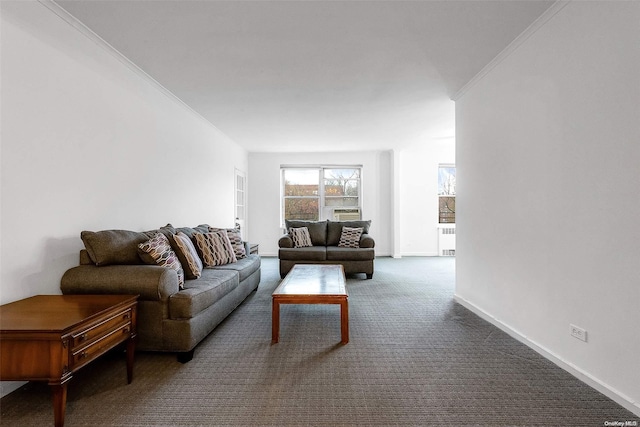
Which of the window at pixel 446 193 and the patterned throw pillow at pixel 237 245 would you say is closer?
the patterned throw pillow at pixel 237 245

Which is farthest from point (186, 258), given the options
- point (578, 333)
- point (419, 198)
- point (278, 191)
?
point (419, 198)

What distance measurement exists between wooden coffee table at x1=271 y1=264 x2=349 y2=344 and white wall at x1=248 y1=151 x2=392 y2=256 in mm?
4298

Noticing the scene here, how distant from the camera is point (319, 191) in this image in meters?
7.58

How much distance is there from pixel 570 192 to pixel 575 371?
3.97ft

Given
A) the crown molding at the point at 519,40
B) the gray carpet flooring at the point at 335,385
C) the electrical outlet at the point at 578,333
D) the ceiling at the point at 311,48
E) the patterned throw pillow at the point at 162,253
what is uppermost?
the ceiling at the point at 311,48

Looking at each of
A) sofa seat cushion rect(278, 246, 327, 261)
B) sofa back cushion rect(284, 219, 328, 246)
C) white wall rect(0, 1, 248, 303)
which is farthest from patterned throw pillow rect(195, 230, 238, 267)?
sofa back cushion rect(284, 219, 328, 246)

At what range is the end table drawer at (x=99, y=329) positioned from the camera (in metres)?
1.50

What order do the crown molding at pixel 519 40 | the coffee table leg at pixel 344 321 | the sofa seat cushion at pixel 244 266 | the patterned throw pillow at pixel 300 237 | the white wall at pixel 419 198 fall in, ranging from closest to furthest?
the crown molding at pixel 519 40, the coffee table leg at pixel 344 321, the sofa seat cushion at pixel 244 266, the patterned throw pillow at pixel 300 237, the white wall at pixel 419 198

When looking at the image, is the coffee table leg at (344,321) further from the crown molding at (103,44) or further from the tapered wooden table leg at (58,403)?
the crown molding at (103,44)

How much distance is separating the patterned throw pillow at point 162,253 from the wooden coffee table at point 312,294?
830mm

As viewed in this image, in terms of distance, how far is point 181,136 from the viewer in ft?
13.4

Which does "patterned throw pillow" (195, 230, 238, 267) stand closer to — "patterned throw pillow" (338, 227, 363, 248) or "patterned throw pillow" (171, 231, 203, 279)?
"patterned throw pillow" (171, 231, 203, 279)

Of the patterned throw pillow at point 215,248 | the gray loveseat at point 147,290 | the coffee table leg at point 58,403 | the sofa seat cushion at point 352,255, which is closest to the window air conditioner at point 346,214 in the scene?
the sofa seat cushion at point 352,255

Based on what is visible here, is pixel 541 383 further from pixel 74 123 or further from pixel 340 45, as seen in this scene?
pixel 74 123
